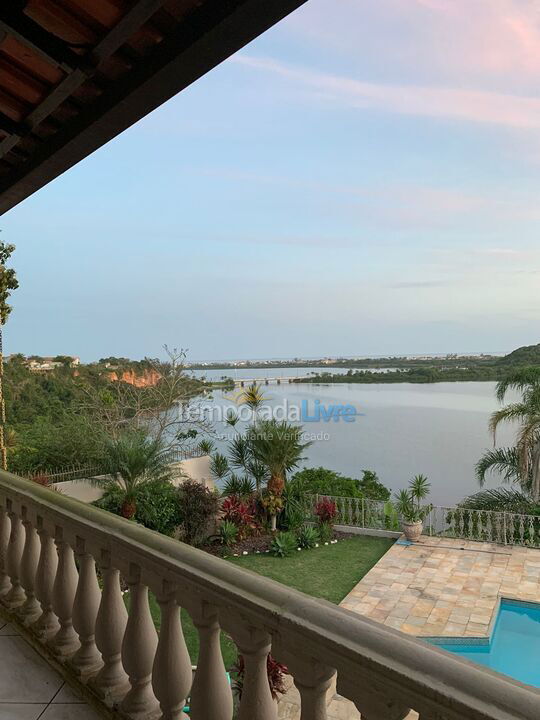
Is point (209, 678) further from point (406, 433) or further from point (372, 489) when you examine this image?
point (406, 433)

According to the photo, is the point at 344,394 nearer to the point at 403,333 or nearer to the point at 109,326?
the point at 403,333

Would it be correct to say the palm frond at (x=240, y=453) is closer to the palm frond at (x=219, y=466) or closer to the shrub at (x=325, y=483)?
the palm frond at (x=219, y=466)

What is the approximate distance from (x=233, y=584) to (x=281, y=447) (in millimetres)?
10843

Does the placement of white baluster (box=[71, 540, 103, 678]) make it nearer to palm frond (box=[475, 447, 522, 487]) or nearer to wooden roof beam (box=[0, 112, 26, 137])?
wooden roof beam (box=[0, 112, 26, 137])

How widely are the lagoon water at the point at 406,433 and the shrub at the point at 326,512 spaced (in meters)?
5.85

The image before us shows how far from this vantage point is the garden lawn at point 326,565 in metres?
8.41

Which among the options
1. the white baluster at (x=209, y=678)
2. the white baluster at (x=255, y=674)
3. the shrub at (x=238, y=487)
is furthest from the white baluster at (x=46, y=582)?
the shrub at (x=238, y=487)

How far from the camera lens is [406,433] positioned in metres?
35.3

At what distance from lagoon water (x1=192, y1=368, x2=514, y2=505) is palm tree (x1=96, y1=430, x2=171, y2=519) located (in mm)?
8110

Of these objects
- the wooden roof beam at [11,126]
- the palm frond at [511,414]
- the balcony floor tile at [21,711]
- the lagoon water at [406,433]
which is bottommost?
the lagoon water at [406,433]

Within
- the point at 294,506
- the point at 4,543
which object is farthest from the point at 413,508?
the point at 4,543

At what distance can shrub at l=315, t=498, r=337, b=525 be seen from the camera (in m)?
11.6

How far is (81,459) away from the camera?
12.9m

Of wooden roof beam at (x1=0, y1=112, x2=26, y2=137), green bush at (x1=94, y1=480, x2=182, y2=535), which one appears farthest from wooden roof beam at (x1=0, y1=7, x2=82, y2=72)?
green bush at (x1=94, y1=480, x2=182, y2=535)
